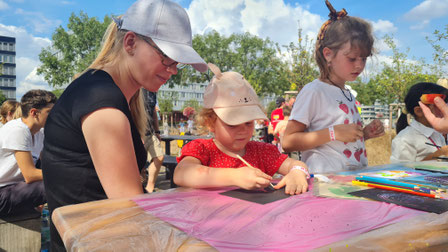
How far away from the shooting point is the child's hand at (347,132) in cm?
179

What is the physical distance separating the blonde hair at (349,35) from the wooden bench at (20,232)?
2501 mm

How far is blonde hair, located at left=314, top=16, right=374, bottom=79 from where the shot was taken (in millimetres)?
1953

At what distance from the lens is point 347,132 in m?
1.79

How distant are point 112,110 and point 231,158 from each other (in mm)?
715

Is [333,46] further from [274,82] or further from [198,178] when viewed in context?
[274,82]

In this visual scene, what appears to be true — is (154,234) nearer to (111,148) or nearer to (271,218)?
(271,218)

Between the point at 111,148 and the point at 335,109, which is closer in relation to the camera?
the point at 111,148

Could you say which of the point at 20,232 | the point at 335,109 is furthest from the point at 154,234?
the point at 20,232

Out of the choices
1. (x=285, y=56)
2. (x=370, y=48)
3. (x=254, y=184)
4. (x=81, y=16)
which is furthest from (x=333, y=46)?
(x=81, y=16)

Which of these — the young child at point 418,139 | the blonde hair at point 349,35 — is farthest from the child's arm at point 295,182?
the young child at point 418,139

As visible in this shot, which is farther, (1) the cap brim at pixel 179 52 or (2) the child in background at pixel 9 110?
(2) the child in background at pixel 9 110

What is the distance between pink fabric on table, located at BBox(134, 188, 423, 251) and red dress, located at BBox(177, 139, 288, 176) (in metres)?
0.45

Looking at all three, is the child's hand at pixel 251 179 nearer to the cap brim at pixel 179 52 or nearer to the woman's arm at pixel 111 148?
the woman's arm at pixel 111 148

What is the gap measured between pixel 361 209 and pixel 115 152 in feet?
2.47
